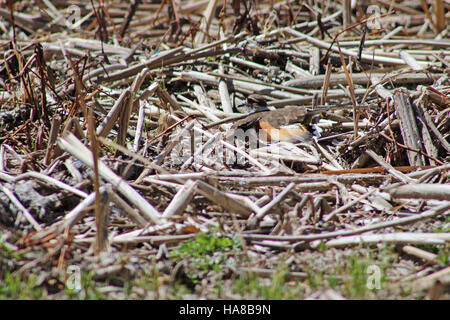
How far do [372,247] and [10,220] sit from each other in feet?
6.97

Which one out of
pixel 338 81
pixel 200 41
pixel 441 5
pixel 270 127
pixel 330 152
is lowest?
pixel 330 152

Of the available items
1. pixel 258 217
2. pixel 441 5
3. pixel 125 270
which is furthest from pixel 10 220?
pixel 441 5

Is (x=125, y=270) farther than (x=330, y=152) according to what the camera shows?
No

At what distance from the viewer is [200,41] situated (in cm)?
591

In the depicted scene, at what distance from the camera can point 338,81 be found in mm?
4648

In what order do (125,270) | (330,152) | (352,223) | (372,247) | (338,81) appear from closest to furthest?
(125,270) < (372,247) < (352,223) < (330,152) < (338,81)

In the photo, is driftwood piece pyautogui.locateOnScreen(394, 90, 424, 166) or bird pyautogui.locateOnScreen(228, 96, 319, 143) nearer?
driftwood piece pyautogui.locateOnScreen(394, 90, 424, 166)

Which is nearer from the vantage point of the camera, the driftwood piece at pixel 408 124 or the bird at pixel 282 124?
the driftwood piece at pixel 408 124

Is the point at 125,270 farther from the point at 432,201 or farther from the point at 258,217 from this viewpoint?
the point at 432,201

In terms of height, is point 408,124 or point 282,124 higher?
point 282,124

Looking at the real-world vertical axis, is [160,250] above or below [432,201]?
below

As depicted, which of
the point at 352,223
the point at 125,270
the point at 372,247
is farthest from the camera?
the point at 352,223

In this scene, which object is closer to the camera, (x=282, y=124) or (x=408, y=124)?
(x=408, y=124)
